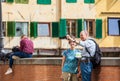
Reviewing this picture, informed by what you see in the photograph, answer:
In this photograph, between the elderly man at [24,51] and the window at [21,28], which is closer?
the elderly man at [24,51]

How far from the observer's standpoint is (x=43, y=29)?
41.2 meters

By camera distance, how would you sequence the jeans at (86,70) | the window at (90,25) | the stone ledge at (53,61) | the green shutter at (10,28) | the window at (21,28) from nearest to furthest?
the jeans at (86,70) → the stone ledge at (53,61) → the green shutter at (10,28) → the window at (21,28) → the window at (90,25)

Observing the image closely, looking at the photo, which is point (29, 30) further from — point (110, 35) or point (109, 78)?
point (109, 78)

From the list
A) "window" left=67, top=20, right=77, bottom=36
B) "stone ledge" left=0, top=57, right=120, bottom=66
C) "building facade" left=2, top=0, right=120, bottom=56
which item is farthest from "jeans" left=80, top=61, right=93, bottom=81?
"window" left=67, top=20, right=77, bottom=36

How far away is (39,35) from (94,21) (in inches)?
183

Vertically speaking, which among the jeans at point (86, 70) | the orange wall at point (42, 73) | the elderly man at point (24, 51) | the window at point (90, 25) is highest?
the window at point (90, 25)

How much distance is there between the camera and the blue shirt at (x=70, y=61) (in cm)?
1393

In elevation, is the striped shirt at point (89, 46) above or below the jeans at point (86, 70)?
above

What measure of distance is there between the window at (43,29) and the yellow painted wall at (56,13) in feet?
1.19

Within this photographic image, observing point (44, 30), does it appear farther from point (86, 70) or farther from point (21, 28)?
point (86, 70)

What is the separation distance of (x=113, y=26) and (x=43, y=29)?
5.77 metres

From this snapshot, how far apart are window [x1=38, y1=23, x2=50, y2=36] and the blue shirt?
2710 cm

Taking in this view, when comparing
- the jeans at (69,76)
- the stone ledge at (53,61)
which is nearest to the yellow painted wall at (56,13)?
the stone ledge at (53,61)

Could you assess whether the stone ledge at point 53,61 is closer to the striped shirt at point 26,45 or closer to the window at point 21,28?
the striped shirt at point 26,45
